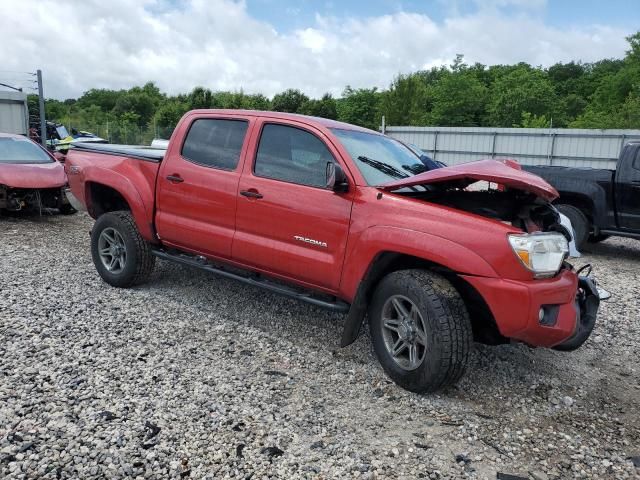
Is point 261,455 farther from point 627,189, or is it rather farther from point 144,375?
point 627,189

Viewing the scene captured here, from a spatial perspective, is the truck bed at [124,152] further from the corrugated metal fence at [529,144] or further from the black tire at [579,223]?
the corrugated metal fence at [529,144]

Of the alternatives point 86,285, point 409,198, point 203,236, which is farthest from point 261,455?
point 86,285

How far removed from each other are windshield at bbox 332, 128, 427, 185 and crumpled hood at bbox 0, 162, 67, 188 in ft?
21.3

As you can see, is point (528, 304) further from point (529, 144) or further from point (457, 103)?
point (457, 103)

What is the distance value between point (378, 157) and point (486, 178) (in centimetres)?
112

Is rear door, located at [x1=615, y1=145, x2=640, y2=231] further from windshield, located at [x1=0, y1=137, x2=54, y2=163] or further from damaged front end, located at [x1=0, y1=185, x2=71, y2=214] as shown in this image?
windshield, located at [x1=0, y1=137, x2=54, y2=163]

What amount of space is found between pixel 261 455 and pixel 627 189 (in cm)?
737

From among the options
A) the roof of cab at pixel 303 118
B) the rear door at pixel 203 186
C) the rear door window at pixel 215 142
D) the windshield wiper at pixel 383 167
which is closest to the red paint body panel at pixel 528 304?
the windshield wiper at pixel 383 167

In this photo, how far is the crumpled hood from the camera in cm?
866

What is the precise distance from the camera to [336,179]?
11.9ft

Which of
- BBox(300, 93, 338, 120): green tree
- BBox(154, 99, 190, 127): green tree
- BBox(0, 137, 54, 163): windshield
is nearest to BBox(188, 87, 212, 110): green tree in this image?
BBox(154, 99, 190, 127): green tree

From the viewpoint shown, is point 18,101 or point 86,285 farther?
point 18,101

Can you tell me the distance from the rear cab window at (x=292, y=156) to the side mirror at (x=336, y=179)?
0.68 ft

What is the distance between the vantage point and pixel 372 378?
373 centimetres
